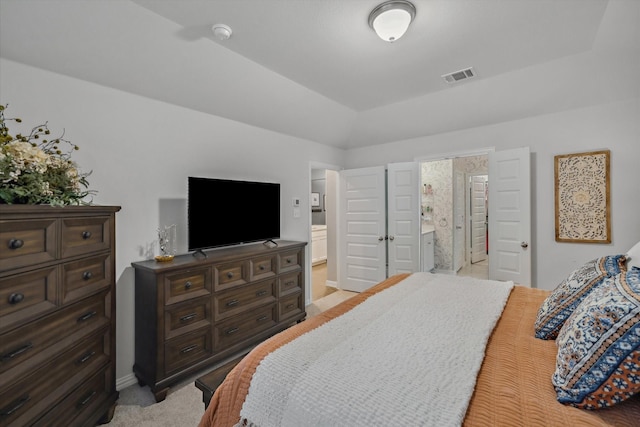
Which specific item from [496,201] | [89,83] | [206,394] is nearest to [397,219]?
[496,201]

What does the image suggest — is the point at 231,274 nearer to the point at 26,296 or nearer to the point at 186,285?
the point at 186,285

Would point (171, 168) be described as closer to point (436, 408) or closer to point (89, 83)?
point (89, 83)

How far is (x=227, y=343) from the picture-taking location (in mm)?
2537

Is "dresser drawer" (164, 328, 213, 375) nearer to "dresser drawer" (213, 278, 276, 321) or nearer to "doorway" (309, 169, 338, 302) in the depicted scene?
"dresser drawer" (213, 278, 276, 321)

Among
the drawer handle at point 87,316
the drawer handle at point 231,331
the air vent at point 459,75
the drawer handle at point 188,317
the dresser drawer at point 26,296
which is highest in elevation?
the air vent at point 459,75

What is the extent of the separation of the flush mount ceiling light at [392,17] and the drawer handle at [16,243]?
233cm

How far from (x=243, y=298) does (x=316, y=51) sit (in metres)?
2.29

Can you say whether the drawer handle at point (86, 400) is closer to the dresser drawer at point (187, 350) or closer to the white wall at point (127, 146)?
the dresser drawer at point (187, 350)

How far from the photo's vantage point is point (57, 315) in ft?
4.93

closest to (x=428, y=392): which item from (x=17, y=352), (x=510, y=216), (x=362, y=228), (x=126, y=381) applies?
(x=17, y=352)

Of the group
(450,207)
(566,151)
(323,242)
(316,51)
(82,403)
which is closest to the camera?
(82,403)

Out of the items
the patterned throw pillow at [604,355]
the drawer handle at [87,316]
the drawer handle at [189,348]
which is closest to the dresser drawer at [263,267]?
the drawer handle at [189,348]

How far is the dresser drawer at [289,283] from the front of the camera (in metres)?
3.09

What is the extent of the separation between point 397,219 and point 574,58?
2.54 meters
